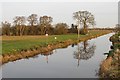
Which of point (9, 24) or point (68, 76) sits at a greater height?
point (9, 24)

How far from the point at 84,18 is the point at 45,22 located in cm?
1159

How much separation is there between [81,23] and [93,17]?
4.46 meters

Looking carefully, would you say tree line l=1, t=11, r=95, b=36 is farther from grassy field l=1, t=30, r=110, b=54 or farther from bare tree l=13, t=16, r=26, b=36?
grassy field l=1, t=30, r=110, b=54

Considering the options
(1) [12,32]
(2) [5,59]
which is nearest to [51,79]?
(2) [5,59]

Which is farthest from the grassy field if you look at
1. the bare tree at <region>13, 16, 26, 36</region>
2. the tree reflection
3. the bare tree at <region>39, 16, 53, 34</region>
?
the bare tree at <region>39, 16, 53, 34</region>

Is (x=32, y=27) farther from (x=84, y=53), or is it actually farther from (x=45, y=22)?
(x=84, y=53)

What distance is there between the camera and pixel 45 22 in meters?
68.7

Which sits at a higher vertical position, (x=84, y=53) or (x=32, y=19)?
(x=32, y=19)

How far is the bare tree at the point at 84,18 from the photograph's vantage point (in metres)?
72.0

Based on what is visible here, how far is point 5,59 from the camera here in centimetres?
2339

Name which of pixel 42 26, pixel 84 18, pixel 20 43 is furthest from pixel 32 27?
pixel 20 43

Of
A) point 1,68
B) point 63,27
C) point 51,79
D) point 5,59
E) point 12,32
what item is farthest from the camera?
point 63,27

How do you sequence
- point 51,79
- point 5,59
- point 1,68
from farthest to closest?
point 5,59 → point 1,68 → point 51,79

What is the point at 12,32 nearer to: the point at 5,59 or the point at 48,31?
the point at 48,31
